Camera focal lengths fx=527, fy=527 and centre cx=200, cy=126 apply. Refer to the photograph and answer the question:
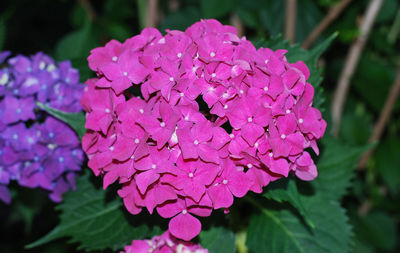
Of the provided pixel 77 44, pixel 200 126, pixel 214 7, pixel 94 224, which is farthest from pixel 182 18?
pixel 200 126

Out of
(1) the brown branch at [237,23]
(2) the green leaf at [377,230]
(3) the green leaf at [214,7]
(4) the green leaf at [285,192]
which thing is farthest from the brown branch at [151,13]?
(2) the green leaf at [377,230]

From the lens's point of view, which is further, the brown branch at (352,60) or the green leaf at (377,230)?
the green leaf at (377,230)

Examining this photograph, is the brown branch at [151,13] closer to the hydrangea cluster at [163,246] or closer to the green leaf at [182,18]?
the green leaf at [182,18]

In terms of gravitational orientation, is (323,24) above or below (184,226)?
above

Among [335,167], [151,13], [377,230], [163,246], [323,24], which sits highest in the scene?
[323,24]

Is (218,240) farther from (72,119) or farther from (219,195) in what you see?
(72,119)

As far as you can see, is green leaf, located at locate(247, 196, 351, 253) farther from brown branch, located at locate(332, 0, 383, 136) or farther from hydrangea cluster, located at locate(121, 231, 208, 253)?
brown branch, located at locate(332, 0, 383, 136)
